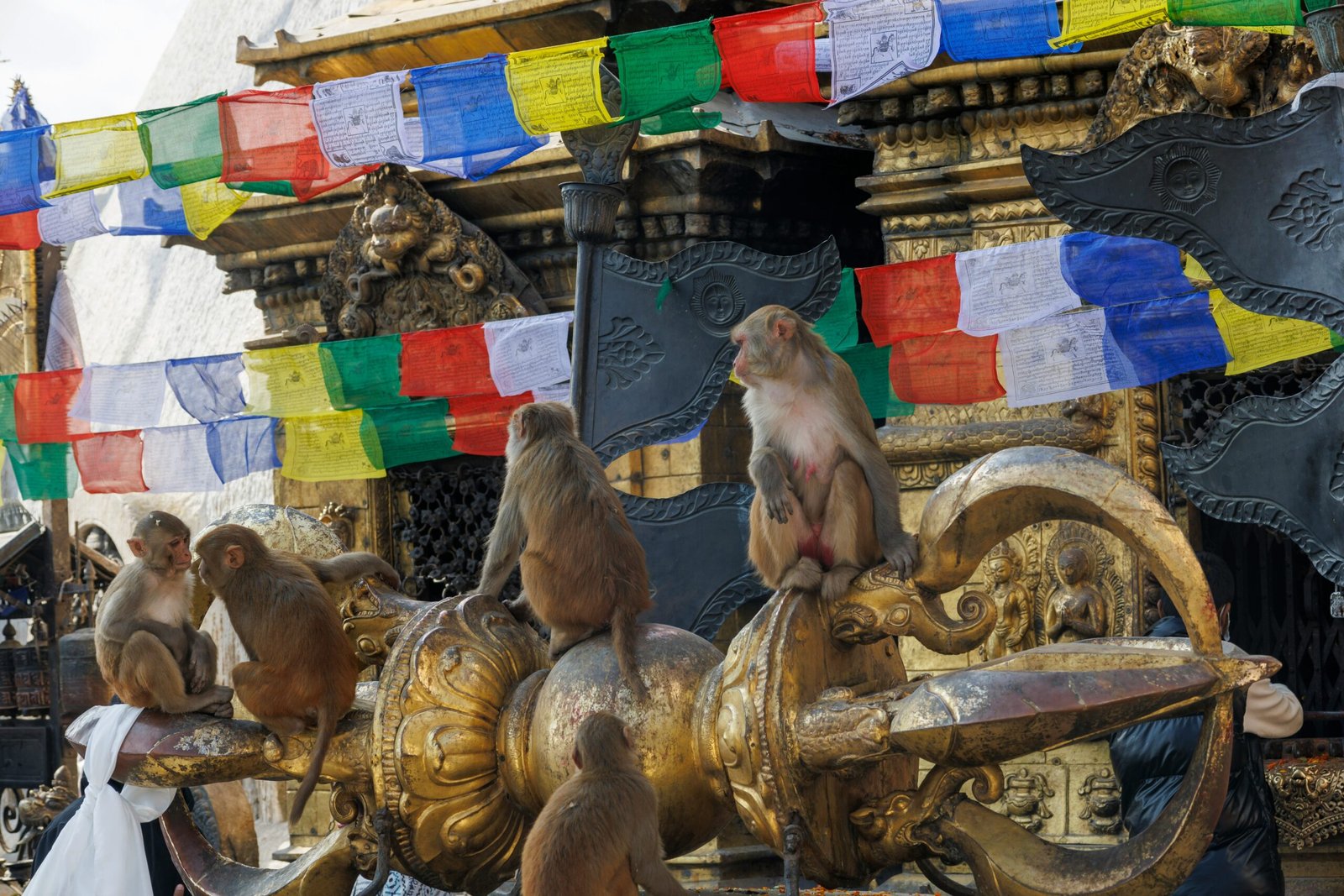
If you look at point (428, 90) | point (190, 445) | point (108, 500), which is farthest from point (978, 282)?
point (108, 500)

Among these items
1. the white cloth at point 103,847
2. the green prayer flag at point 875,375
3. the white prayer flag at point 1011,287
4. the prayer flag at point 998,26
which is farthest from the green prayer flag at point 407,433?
the white cloth at point 103,847

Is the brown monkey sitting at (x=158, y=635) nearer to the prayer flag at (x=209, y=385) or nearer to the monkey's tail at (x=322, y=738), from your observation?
the monkey's tail at (x=322, y=738)

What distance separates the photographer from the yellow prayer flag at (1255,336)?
5477 millimetres

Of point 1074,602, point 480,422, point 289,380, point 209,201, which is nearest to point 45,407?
point 289,380

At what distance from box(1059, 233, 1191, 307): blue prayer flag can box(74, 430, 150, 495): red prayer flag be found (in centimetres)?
487

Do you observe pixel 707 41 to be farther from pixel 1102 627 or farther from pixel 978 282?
pixel 1102 627

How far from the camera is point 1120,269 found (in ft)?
18.6

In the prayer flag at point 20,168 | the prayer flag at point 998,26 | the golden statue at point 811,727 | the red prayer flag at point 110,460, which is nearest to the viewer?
the golden statue at point 811,727

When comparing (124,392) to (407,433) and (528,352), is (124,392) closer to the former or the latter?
(407,433)

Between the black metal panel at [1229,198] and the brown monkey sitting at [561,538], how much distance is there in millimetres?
1561

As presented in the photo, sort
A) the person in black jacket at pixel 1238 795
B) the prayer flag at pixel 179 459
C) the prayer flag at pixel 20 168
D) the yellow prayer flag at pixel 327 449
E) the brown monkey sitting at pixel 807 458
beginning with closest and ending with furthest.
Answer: the brown monkey sitting at pixel 807 458 → the person in black jacket at pixel 1238 795 → the prayer flag at pixel 20 168 → the yellow prayer flag at pixel 327 449 → the prayer flag at pixel 179 459

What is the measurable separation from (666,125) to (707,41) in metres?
0.39

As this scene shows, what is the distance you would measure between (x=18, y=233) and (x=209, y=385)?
1086 millimetres

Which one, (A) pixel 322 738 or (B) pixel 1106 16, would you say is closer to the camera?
(A) pixel 322 738
